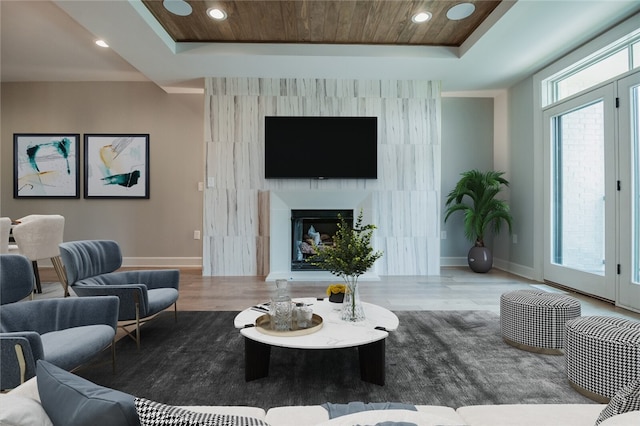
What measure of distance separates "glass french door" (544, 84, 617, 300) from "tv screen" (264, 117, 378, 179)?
7.65 ft

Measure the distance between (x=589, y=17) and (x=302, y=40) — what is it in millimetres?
2976

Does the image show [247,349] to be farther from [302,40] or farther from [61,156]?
[61,156]

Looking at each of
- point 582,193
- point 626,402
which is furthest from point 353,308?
point 582,193

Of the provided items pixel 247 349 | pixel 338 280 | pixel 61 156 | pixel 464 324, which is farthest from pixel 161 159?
pixel 464 324

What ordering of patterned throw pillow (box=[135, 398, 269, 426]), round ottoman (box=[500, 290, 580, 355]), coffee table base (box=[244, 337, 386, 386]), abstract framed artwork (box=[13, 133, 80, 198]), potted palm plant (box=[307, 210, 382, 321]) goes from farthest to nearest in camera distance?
abstract framed artwork (box=[13, 133, 80, 198]) → round ottoman (box=[500, 290, 580, 355]) → potted palm plant (box=[307, 210, 382, 321]) → coffee table base (box=[244, 337, 386, 386]) → patterned throw pillow (box=[135, 398, 269, 426])

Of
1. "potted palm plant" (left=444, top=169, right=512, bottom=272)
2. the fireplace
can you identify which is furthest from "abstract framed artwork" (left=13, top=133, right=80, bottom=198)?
"potted palm plant" (left=444, top=169, right=512, bottom=272)

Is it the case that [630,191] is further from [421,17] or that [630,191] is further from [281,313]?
[281,313]

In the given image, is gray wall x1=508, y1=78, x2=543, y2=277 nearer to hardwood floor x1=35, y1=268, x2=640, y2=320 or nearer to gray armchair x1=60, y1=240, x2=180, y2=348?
hardwood floor x1=35, y1=268, x2=640, y2=320

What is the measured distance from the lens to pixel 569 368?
77.3 inches

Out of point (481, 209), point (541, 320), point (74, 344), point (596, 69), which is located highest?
point (596, 69)

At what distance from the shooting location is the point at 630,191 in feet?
11.2

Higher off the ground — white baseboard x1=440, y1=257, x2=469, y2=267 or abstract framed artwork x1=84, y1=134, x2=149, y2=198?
abstract framed artwork x1=84, y1=134, x2=149, y2=198

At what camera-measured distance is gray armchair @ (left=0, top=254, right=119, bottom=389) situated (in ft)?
4.83

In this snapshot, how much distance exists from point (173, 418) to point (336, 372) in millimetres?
1572
